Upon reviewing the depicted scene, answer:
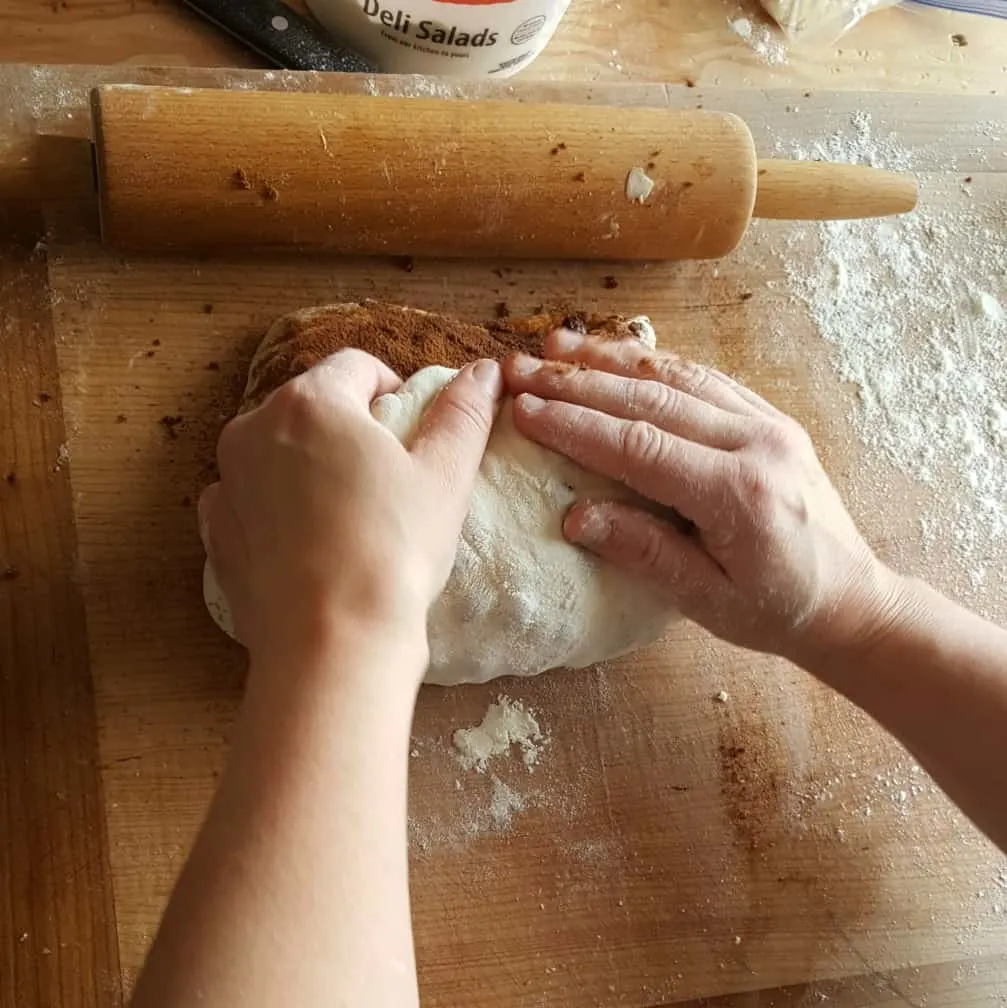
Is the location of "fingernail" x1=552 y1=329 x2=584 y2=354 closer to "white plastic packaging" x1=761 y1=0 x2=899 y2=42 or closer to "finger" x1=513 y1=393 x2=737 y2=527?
"finger" x1=513 y1=393 x2=737 y2=527

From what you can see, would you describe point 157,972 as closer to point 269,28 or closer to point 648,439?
point 648,439

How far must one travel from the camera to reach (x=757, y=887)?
→ 1.13m

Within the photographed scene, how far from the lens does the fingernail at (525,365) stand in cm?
101

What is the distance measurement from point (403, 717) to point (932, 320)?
3.21ft

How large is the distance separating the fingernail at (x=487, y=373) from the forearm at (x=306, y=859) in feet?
1.05

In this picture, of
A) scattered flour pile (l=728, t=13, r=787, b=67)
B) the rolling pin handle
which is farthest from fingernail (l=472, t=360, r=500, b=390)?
scattered flour pile (l=728, t=13, r=787, b=67)

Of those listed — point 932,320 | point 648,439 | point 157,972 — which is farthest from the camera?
point 932,320

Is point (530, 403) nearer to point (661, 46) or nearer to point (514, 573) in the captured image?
point (514, 573)

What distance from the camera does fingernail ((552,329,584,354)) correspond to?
105cm

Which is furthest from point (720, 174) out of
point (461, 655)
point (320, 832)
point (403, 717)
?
point (320, 832)

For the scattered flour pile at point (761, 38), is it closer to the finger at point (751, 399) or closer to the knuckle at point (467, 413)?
the finger at point (751, 399)

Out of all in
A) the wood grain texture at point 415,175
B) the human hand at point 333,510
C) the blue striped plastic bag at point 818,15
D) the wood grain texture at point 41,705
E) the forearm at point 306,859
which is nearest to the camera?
the forearm at point 306,859

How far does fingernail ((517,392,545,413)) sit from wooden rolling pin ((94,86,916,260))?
0.27 meters

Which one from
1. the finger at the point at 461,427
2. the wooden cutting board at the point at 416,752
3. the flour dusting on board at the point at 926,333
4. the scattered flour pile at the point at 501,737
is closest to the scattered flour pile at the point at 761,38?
the flour dusting on board at the point at 926,333
